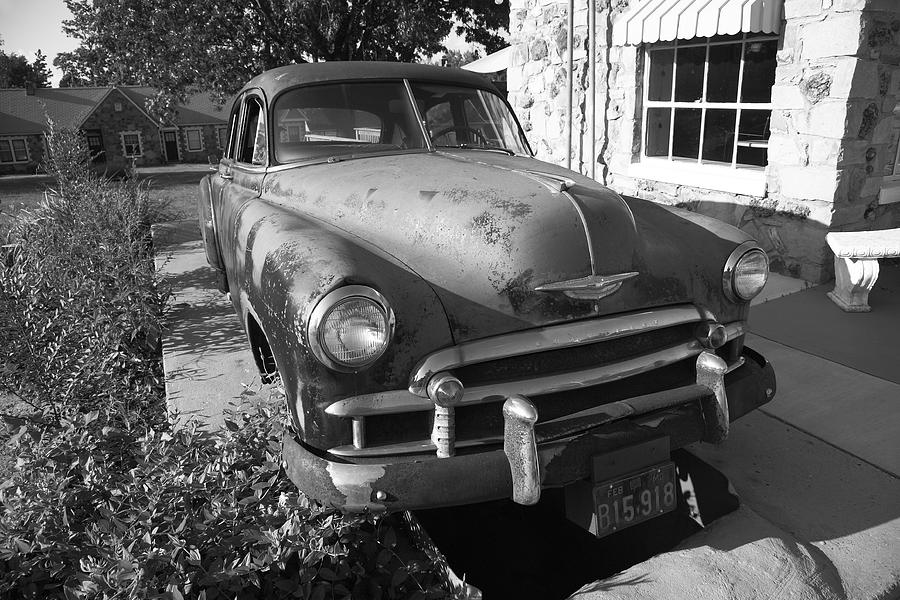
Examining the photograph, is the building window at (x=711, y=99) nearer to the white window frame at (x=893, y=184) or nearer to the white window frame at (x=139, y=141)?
the white window frame at (x=893, y=184)

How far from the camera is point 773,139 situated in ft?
18.0

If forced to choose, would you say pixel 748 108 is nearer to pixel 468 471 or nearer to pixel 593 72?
pixel 593 72

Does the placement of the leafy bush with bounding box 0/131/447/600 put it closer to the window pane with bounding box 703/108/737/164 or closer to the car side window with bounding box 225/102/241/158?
the car side window with bounding box 225/102/241/158

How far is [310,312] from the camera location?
74.7 inches

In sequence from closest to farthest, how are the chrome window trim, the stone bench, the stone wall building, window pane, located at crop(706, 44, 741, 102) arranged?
the chrome window trim → the stone bench → the stone wall building → window pane, located at crop(706, 44, 741, 102)

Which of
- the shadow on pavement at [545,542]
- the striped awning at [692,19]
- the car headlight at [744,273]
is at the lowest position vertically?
the shadow on pavement at [545,542]

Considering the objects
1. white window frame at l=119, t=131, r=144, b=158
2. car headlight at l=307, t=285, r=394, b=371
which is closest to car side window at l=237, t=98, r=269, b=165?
car headlight at l=307, t=285, r=394, b=371

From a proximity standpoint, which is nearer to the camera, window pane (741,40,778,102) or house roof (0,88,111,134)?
window pane (741,40,778,102)

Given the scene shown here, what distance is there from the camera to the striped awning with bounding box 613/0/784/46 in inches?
204

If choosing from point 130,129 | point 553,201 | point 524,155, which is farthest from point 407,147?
point 130,129

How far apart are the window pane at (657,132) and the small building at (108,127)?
3943 centimetres

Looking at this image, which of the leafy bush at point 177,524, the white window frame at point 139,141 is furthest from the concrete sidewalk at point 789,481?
the white window frame at point 139,141

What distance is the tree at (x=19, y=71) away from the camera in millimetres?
61156

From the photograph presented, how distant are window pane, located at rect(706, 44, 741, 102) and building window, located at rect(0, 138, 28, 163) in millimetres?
44831
